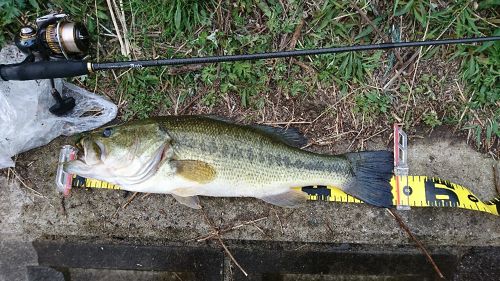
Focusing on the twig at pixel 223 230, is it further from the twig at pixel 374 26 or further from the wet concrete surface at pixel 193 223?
the twig at pixel 374 26

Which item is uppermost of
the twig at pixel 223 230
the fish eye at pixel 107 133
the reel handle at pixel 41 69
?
the reel handle at pixel 41 69

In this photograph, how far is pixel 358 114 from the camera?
3.66 meters

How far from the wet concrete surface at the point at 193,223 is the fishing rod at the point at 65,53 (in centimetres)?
88

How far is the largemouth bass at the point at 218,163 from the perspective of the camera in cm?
290

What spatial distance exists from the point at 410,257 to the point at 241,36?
2480 mm

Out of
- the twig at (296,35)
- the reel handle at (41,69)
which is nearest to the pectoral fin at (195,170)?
the reel handle at (41,69)

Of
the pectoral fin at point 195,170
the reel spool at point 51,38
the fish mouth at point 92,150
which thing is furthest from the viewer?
the reel spool at point 51,38

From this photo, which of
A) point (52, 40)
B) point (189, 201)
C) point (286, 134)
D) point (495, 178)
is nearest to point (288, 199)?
point (286, 134)

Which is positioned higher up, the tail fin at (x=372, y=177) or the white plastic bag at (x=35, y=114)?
the white plastic bag at (x=35, y=114)

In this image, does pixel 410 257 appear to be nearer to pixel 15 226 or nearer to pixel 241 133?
pixel 241 133

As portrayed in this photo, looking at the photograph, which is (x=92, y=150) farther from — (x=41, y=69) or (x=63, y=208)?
(x=63, y=208)

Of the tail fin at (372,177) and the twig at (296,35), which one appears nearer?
the tail fin at (372,177)

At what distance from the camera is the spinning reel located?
3125mm

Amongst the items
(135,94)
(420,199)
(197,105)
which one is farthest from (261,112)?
(420,199)
